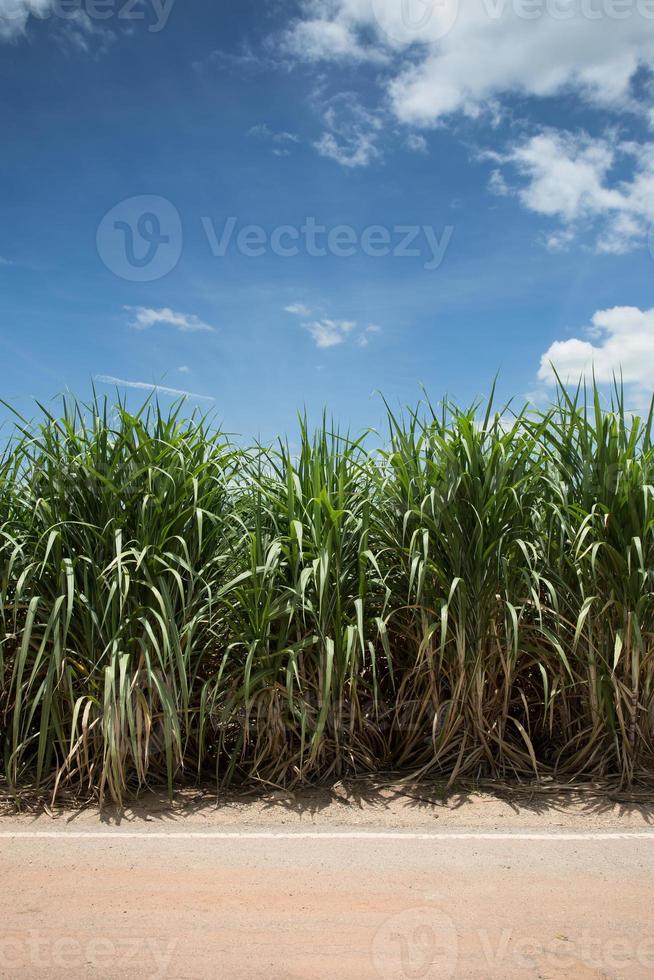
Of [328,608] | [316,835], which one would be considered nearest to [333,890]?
[316,835]

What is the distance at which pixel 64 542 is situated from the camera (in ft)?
12.7

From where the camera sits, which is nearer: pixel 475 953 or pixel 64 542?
pixel 475 953

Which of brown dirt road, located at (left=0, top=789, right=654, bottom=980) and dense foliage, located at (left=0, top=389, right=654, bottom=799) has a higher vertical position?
dense foliage, located at (left=0, top=389, right=654, bottom=799)

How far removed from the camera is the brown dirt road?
240 centimetres

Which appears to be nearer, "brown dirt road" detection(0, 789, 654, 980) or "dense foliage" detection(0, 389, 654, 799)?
"brown dirt road" detection(0, 789, 654, 980)

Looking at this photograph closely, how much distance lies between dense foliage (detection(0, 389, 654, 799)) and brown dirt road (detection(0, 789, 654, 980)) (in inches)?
11.7

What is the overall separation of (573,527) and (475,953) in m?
2.13

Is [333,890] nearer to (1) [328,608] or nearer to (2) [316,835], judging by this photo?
(2) [316,835]

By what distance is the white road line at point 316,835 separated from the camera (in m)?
3.34

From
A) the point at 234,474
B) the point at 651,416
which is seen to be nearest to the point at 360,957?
the point at 234,474

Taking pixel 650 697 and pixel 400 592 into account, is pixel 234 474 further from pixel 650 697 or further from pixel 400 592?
pixel 650 697

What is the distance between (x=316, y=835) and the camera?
3.37m

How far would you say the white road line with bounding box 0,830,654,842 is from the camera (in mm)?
3336

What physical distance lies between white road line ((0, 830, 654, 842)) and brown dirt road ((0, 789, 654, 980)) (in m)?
0.01
